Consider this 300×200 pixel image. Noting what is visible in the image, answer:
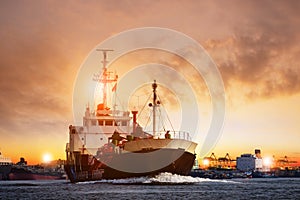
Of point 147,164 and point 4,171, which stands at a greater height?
point 4,171

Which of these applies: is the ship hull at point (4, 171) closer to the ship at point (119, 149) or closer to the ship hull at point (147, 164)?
the ship at point (119, 149)

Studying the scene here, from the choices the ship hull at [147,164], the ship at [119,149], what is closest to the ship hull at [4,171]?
the ship at [119,149]

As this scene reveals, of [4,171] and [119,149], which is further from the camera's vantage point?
[4,171]

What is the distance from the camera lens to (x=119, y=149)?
Result: 251 feet

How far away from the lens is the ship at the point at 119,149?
69812 mm

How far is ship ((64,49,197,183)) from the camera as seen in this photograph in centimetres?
6981

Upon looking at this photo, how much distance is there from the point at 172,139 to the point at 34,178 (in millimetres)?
118062

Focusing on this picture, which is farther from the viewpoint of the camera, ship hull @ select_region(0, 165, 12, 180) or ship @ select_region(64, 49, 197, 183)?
ship hull @ select_region(0, 165, 12, 180)

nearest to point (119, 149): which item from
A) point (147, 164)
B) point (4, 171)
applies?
point (147, 164)

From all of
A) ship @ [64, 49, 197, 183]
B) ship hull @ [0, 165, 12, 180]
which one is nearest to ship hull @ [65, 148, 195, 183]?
ship @ [64, 49, 197, 183]

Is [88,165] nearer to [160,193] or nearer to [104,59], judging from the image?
[104,59]

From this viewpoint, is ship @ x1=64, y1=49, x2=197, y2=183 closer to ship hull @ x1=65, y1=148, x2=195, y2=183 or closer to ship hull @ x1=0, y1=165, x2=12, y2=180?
ship hull @ x1=65, y1=148, x2=195, y2=183

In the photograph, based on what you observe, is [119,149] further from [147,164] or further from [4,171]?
[4,171]

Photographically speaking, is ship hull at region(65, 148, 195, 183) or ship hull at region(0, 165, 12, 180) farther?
ship hull at region(0, 165, 12, 180)
